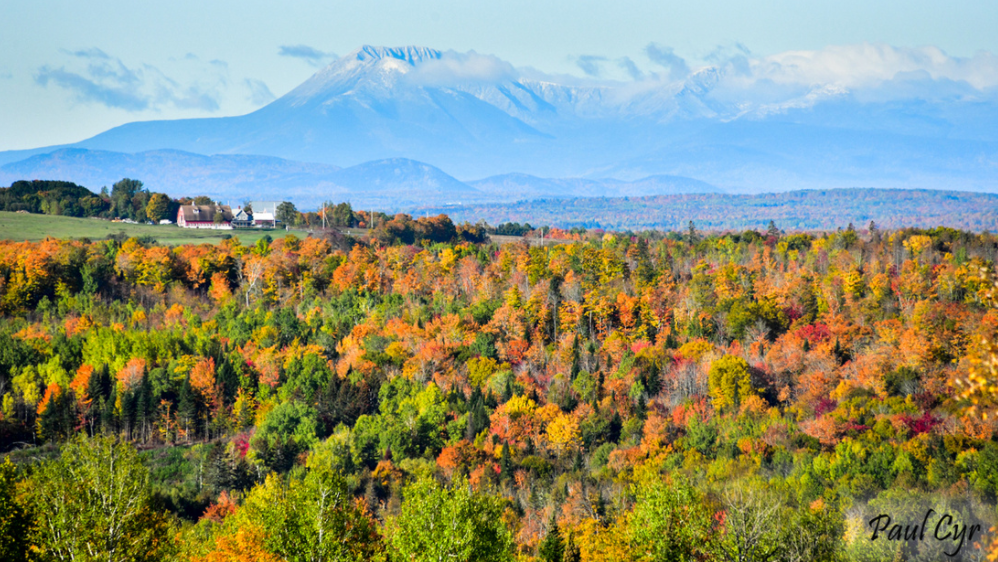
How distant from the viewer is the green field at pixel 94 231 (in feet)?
433

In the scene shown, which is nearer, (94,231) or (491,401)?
(491,401)

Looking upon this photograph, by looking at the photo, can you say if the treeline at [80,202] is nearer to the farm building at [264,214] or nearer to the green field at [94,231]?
the green field at [94,231]

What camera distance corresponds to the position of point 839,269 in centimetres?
11562

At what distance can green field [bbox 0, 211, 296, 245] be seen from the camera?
433 feet

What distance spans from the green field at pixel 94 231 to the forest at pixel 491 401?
24.4ft

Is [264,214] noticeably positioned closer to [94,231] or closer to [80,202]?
[80,202]

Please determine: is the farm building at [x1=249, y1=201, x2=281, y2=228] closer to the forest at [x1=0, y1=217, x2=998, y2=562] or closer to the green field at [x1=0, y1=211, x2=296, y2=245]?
the green field at [x1=0, y1=211, x2=296, y2=245]

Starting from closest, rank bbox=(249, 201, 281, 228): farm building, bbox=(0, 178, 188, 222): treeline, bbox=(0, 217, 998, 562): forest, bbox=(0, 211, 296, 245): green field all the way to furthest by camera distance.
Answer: bbox=(0, 217, 998, 562): forest
bbox=(0, 211, 296, 245): green field
bbox=(0, 178, 188, 222): treeline
bbox=(249, 201, 281, 228): farm building

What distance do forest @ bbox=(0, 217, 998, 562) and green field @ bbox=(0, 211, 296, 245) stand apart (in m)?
7.45

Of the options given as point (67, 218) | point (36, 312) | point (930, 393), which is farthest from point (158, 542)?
point (67, 218)

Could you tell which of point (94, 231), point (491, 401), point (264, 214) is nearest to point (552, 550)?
point (491, 401)

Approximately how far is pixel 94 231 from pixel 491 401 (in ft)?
273

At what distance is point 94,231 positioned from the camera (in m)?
139

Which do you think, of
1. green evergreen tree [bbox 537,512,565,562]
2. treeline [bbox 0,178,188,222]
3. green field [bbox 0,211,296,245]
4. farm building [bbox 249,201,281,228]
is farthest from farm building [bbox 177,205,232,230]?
green evergreen tree [bbox 537,512,565,562]
